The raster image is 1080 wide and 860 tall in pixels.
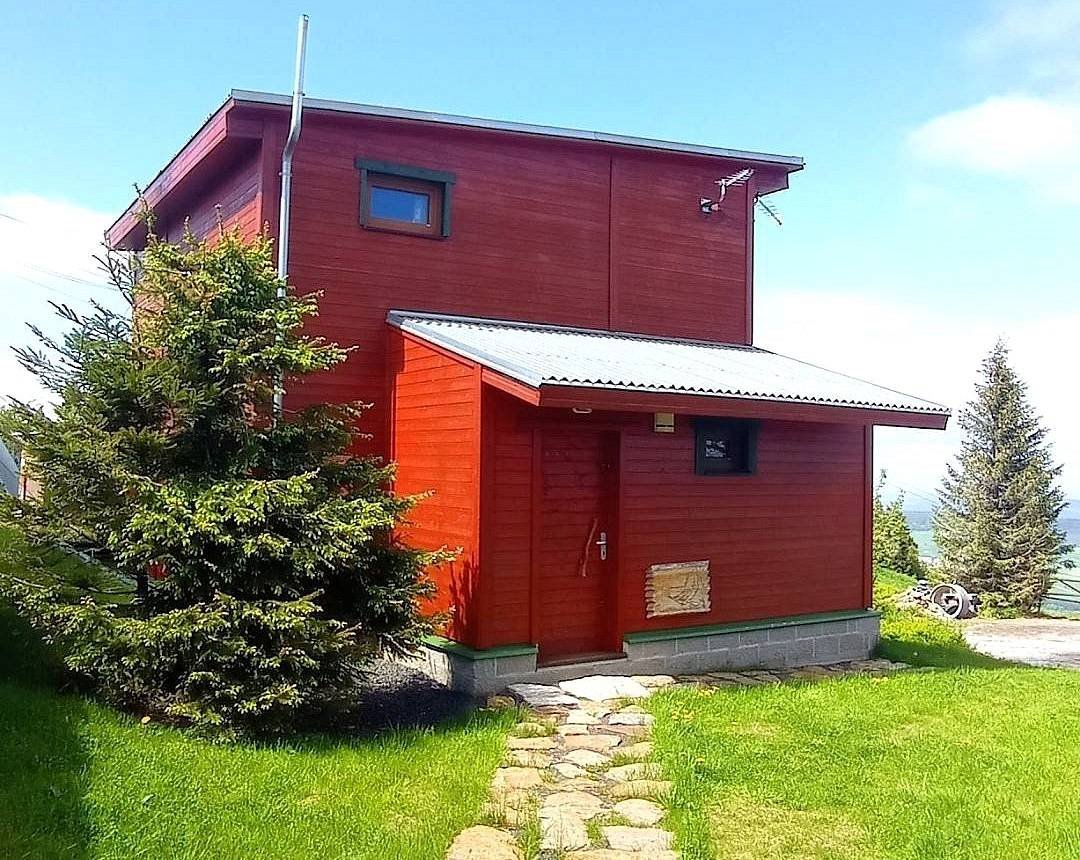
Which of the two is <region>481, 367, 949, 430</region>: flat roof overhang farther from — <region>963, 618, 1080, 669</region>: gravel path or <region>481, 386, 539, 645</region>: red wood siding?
<region>963, 618, 1080, 669</region>: gravel path

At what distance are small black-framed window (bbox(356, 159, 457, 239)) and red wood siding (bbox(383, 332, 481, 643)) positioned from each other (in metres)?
1.15

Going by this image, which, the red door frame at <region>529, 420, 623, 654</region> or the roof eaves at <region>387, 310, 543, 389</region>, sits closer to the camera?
the roof eaves at <region>387, 310, 543, 389</region>

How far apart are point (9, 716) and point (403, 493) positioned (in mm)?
4047

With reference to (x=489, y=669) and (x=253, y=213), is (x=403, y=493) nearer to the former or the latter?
(x=489, y=669)

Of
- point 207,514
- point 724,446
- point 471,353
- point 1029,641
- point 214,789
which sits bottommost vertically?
point 1029,641

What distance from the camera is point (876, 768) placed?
568 cm

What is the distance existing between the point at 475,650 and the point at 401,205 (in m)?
4.49

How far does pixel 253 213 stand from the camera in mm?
8953

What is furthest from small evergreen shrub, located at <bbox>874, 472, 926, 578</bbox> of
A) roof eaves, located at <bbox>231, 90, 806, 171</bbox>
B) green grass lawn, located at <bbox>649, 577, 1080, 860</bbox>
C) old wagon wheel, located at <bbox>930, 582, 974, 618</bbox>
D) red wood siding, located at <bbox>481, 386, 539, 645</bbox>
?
red wood siding, located at <bbox>481, 386, 539, 645</bbox>

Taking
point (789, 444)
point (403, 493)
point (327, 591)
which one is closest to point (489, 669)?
point (327, 591)

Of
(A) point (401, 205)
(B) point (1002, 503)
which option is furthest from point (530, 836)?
(B) point (1002, 503)

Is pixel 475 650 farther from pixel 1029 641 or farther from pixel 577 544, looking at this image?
pixel 1029 641

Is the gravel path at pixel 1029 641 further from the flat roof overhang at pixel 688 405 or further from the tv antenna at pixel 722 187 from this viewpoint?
the tv antenna at pixel 722 187

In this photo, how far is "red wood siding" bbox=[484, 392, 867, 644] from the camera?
7715mm
